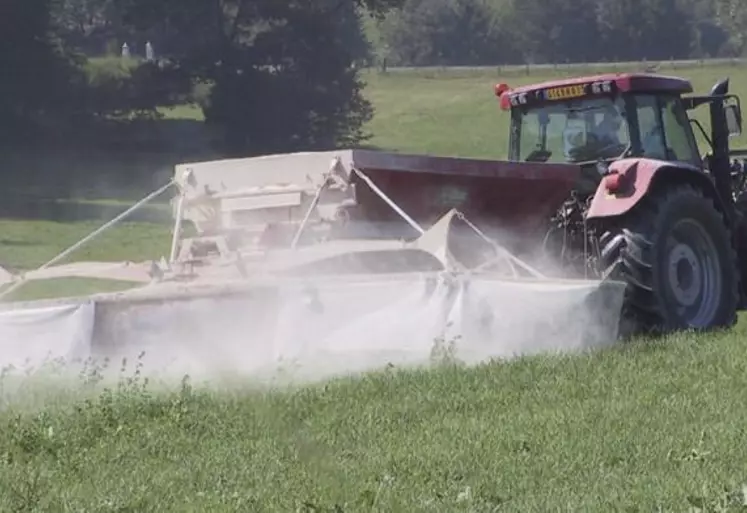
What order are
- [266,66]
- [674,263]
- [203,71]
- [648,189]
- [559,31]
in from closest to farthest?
1. [648,189]
2. [674,263]
3. [203,71]
4. [266,66]
5. [559,31]

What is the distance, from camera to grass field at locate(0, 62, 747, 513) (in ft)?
22.0

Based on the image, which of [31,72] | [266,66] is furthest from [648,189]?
[266,66]

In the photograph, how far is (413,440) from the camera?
25.9ft

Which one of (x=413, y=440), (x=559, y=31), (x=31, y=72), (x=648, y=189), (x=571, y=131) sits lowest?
(x=559, y=31)

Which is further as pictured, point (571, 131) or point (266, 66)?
point (266, 66)

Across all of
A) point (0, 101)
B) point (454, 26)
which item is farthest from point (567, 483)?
point (454, 26)

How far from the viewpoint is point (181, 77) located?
55.2 meters

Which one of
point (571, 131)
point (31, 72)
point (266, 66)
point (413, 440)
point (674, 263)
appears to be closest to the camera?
point (413, 440)

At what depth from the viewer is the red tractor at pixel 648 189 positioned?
39.0 ft

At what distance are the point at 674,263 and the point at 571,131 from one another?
6.23 ft

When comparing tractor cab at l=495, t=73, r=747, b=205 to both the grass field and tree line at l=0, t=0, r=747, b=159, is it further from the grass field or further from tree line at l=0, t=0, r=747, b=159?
tree line at l=0, t=0, r=747, b=159

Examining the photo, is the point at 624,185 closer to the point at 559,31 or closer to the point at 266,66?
the point at 266,66

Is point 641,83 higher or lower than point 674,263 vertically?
higher

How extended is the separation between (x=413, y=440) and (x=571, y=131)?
6.35m
